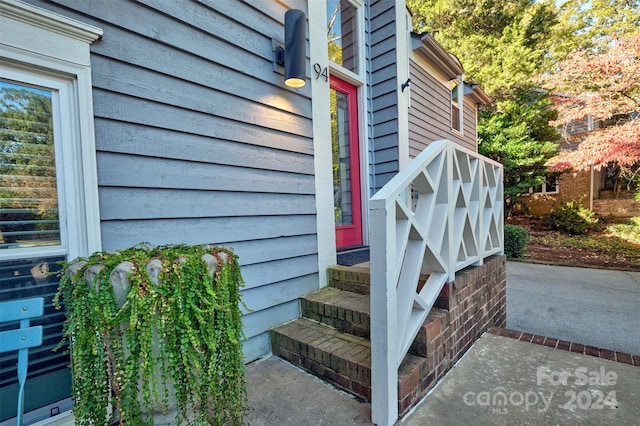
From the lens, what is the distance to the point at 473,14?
384 inches

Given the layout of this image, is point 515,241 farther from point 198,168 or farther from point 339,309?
point 198,168

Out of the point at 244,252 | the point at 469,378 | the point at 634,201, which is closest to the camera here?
the point at 469,378

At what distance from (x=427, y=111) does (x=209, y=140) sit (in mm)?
3994

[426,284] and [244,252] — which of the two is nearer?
[426,284]

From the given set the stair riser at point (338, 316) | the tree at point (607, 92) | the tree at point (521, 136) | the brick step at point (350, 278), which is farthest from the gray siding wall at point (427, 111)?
the tree at point (521, 136)

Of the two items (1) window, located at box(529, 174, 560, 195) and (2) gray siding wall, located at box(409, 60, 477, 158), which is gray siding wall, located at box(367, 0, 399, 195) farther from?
(1) window, located at box(529, 174, 560, 195)

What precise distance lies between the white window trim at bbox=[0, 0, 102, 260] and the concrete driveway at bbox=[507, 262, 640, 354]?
383 centimetres

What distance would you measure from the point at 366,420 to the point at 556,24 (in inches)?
518

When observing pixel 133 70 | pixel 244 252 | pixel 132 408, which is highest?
pixel 133 70

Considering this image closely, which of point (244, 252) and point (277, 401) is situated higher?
point (244, 252)

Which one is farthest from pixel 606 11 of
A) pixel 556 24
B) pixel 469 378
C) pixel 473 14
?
pixel 469 378

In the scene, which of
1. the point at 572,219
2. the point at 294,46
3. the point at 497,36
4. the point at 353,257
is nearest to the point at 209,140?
the point at 294,46

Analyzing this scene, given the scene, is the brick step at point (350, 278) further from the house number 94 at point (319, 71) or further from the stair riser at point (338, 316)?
the house number 94 at point (319, 71)

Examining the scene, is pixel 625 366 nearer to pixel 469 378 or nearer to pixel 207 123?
pixel 469 378
